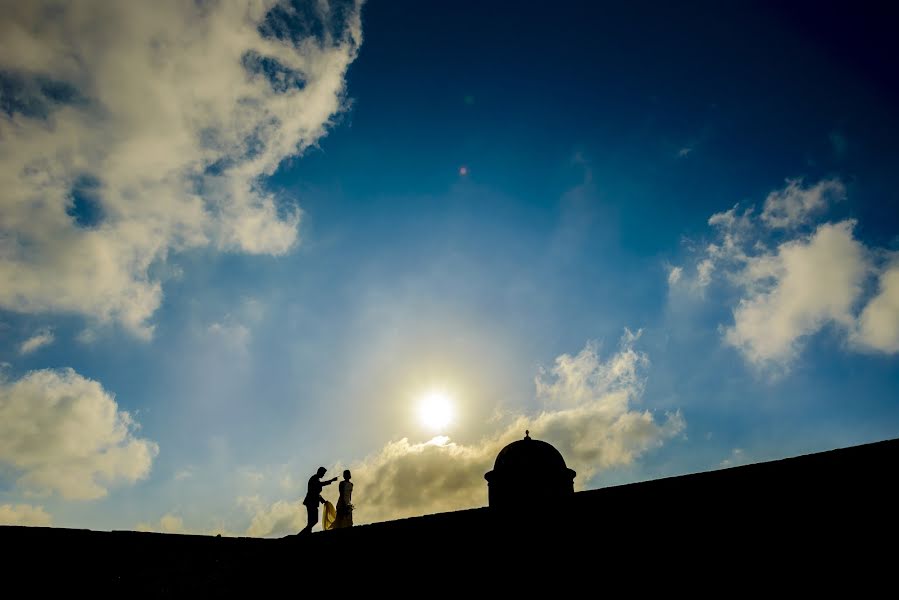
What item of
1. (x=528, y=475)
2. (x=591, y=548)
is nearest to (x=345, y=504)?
(x=528, y=475)

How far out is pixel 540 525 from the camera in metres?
7.88

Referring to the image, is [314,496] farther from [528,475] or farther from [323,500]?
[528,475]

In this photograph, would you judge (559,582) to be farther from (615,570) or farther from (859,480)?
(859,480)

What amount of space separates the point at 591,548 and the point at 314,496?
7761 mm

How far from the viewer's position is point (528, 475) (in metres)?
15.1

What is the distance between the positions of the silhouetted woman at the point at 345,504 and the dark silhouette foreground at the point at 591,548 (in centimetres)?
414

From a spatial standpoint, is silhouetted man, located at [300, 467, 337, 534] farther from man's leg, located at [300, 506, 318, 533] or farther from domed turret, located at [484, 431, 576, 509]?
domed turret, located at [484, 431, 576, 509]

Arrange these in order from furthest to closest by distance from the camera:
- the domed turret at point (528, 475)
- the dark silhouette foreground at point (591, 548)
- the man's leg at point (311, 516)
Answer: the domed turret at point (528, 475) < the man's leg at point (311, 516) < the dark silhouette foreground at point (591, 548)

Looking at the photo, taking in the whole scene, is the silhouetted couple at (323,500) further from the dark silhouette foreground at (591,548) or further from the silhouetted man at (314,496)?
the dark silhouette foreground at (591,548)

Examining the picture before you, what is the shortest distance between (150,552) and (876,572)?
37.2 feet

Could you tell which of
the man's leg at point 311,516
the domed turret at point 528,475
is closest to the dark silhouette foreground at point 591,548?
the man's leg at point 311,516


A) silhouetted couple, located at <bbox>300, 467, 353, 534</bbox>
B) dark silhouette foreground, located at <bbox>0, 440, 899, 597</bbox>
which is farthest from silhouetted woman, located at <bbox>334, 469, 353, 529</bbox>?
dark silhouette foreground, located at <bbox>0, 440, 899, 597</bbox>

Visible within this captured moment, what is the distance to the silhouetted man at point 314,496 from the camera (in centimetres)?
1237

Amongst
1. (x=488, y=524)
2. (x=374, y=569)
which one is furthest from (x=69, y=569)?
(x=488, y=524)
